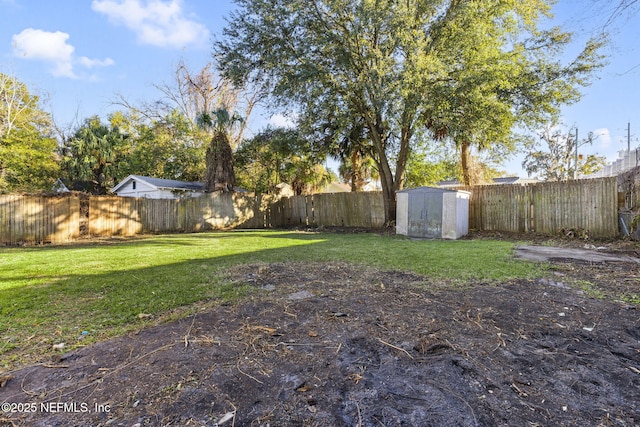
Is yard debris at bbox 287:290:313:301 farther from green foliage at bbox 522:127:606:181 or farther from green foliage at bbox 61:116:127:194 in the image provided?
green foliage at bbox 522:127:606:181

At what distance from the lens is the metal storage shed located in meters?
8.68

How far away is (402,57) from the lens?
32.8 ft

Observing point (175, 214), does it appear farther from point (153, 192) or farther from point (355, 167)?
point (355, 167)

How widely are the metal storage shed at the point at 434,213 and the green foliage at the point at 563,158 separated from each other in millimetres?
14729

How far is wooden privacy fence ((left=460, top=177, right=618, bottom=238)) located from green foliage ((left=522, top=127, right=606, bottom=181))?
1348cm

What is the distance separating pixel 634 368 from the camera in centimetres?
170

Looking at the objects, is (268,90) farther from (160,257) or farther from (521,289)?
(521,289)

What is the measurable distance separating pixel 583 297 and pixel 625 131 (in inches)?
798

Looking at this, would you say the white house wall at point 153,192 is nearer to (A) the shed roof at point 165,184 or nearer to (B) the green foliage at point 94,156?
(A) the shed roof at point 165,184

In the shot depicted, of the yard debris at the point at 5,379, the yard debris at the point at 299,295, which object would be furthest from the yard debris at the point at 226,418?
the yard debris at the point at 299,295

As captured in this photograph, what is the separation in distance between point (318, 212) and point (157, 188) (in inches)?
323

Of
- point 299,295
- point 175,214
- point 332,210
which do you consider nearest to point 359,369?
point 299,295

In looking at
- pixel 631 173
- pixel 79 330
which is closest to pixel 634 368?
pixel 79 330

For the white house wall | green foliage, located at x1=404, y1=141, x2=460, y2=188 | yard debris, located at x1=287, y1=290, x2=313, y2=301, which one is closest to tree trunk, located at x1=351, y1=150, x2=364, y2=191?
green foliage, located at x1=404, y1=141, x2=460, y2=188
